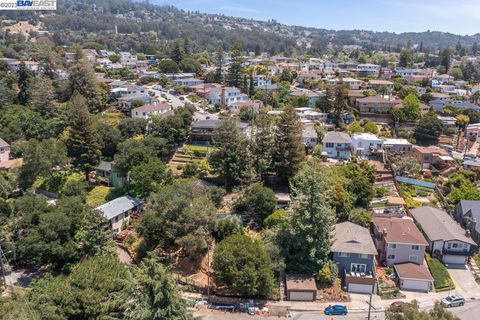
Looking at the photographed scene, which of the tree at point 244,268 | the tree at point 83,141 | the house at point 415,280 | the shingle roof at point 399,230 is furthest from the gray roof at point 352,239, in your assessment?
the tree at point 83,141

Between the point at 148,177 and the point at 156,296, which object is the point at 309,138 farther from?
the point at 156,296

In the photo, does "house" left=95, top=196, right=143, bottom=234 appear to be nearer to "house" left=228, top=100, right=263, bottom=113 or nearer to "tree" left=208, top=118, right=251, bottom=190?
"tree" left=208, top=118, right=251, bottom=190

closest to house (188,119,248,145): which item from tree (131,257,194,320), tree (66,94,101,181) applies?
tree (66,94,101,181)

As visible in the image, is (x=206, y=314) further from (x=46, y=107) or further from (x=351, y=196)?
(x=46, y=107)

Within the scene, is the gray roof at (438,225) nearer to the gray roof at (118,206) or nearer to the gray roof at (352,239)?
the gray roof at (352,239)

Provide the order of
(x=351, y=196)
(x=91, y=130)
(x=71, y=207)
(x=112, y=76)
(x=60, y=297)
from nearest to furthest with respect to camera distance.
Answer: (x=60, y=297) < (x=71, y=207) < (x=351, y=196) < (x=91, y=130) < (x=112, y=76)

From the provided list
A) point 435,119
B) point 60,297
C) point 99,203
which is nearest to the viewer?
point 60,297

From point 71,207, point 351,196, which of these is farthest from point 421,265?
point 71,207
